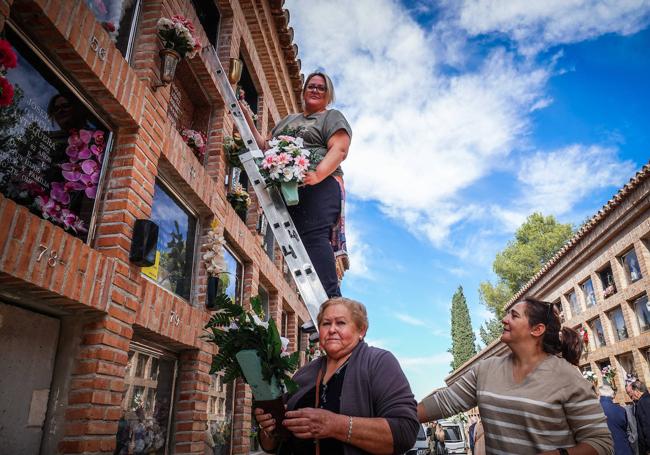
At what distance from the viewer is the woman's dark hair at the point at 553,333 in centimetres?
280

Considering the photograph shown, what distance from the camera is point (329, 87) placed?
13.6 ft

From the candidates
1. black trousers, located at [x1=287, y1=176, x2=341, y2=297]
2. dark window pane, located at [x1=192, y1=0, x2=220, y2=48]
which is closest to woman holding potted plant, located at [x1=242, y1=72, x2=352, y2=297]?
black trousers, located at [x1=287, y1=176, x2=341, y2=297]

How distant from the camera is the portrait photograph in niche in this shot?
3219mm

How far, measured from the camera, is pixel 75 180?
12.9ft

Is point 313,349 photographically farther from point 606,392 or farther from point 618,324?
point 618,324

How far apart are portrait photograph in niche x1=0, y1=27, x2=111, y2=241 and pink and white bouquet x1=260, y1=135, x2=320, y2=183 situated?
1771mm

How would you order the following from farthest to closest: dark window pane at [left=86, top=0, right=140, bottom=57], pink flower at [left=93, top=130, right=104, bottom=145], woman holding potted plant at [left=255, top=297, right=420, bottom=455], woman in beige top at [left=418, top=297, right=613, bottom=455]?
dark window pane at [left=86, top=0, right=140, bottom=57]
pink flower at [left=93, top=130, right=104, bottom=145]
woman in beige top at [left=418, top=297, right=613, bottom=455]
woman holding potted plant at [left=255, top=297, right=420, bottom=455]

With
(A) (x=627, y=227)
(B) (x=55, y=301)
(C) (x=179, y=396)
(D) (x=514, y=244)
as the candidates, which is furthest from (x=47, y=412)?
(D) (x=514, y=244)

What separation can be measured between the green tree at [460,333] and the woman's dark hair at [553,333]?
52243mm

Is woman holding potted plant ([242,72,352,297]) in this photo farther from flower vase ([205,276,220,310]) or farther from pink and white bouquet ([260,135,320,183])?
flower vase ([205,276,220,310])

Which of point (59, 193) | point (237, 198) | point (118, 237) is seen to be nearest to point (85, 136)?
point (59, 193)

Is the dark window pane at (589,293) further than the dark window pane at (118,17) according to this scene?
Yes

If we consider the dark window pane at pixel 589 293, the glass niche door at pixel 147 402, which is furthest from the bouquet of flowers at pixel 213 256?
the dark window pane at pixel 589 293

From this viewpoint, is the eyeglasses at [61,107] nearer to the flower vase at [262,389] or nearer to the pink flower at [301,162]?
the pink flower at [301,162]
